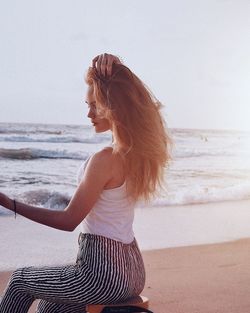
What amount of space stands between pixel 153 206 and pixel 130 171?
4.98m

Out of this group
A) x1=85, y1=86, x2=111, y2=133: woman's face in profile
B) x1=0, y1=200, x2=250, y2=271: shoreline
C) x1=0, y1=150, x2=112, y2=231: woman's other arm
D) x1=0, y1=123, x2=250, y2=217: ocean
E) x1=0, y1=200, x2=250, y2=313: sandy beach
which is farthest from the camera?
x1=0, y1=123, x2=250, y2=217: ocean

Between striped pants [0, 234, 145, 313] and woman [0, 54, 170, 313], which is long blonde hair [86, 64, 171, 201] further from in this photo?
striped pants [0, 234, 145, 313]

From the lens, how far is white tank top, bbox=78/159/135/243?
154cm

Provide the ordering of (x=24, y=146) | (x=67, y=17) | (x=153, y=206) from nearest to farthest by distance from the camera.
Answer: (x=153, y=206)
(x=67, y=17)
(x=24, y=146)

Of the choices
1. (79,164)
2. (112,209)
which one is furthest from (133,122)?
(79,164)

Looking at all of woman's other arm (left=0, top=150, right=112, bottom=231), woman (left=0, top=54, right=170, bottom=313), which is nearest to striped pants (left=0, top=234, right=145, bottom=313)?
woman (left=0, top=54, right=170, bottom=313)

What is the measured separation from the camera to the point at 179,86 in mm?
9586

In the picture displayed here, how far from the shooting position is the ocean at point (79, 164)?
779 cm

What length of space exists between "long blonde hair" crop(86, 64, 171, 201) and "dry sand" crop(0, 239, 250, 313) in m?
1.49

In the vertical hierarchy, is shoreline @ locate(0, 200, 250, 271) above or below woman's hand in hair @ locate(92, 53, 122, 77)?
below

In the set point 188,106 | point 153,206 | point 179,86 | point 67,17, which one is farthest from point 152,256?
point 188,106

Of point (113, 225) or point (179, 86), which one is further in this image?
point (179, 86)

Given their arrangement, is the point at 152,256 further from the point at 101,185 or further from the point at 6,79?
the point at 6,79

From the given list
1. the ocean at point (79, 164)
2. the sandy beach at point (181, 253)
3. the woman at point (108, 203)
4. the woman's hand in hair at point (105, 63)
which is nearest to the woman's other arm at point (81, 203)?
the woman at point (108, 203)
